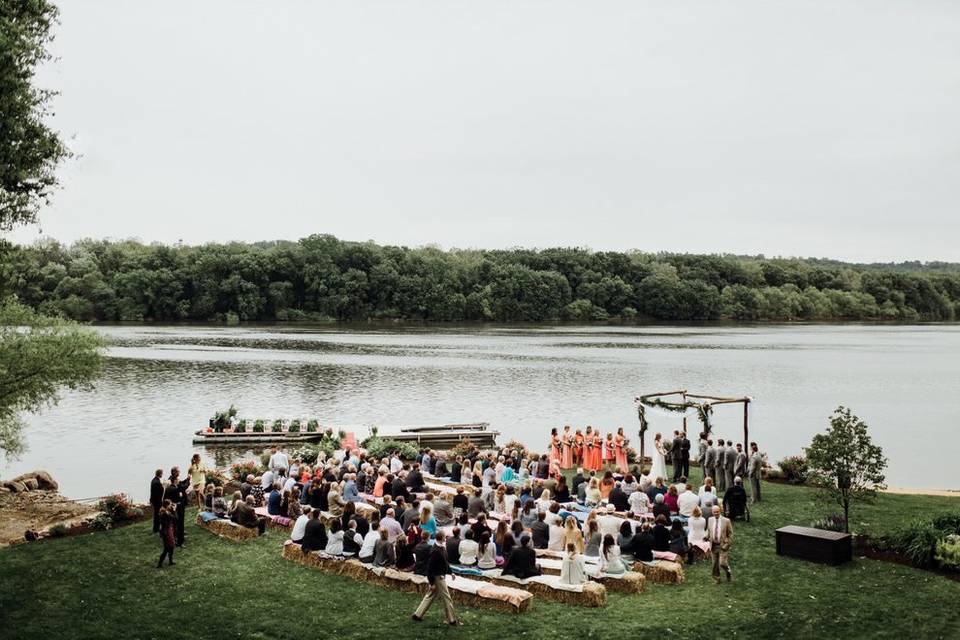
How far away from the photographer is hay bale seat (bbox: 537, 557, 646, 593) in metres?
14.0

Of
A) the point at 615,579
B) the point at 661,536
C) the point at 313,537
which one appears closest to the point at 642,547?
the point at 661,536

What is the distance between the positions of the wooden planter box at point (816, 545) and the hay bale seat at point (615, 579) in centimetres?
363

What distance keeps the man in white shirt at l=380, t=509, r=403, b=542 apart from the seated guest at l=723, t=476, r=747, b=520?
820 centimetres

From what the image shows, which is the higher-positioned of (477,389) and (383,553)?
(383,553)

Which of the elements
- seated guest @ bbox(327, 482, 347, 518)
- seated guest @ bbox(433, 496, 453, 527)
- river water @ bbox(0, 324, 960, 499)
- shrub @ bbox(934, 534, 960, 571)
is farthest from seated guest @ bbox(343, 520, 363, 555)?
river water @ bbox(0, 324, 960, 499)

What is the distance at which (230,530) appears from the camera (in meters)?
17.6

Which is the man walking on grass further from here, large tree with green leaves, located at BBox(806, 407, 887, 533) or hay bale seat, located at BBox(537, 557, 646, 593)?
large tree with green leaves, located at BBox(806, 407, 887, 533)

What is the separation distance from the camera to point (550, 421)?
4247 centimetres

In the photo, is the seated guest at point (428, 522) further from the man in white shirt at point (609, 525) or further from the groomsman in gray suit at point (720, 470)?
the groomsman in gray suit at point (720, 470)

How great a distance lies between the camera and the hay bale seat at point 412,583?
510 inches

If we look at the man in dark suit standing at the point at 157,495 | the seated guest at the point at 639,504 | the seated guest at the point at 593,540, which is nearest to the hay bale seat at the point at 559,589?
the seated guest at the point at 593,540

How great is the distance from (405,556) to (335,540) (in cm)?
167

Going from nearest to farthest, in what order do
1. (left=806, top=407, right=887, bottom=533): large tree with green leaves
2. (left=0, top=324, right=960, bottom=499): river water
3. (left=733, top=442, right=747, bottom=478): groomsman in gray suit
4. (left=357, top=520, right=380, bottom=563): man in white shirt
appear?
(left=357, top=520, right=380, bottom=563): man in white shirt, (left=806, top=407, right=887, bottom=533): large tree with green leaves, (left=733, top=442, right=747, bottom=478): groomsman in gray suit, (left=0, top=324, right=960, bottom=499): river water

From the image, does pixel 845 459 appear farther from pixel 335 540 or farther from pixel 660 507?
pixel 335 540
